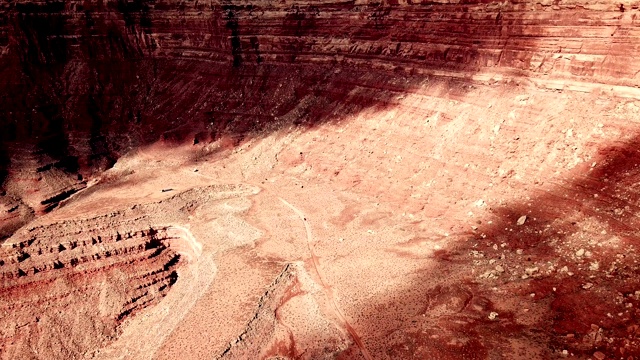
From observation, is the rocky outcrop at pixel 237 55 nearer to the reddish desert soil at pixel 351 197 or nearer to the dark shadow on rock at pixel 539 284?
the reddish desert soil at pixel 351 197

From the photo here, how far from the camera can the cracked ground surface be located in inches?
642

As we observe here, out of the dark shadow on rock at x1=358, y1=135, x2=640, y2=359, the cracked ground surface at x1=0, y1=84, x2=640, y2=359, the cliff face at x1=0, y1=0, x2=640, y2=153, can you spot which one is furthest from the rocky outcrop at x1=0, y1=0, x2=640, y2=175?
the dark shadow on rock at x1=358, y1=135, x2=640, y2=359

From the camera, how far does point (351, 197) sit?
2862 cm

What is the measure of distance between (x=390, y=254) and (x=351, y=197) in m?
7.12

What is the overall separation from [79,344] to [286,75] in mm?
25689

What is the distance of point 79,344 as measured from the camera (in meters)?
20.6

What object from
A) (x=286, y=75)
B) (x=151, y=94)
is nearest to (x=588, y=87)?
(x=286, y=75)

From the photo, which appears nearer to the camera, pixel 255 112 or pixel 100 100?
pixel 255 112

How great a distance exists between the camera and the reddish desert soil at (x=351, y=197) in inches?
682

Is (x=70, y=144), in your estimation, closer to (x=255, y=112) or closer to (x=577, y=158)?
(x=255, y=112)

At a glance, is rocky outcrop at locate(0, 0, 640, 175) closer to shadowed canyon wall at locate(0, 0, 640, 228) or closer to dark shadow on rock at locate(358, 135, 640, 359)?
shadowed canyon wall at locate(0, 0, 640, 228)

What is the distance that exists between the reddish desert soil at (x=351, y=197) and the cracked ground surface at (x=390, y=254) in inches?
4.0

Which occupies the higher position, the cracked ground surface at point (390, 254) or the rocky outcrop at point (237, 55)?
the rocky outcrop at point (237, 55)

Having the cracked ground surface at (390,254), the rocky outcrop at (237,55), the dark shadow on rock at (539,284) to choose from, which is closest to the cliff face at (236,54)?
the rocky outcrop at (237,55)
